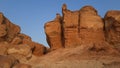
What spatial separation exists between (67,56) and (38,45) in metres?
12.3

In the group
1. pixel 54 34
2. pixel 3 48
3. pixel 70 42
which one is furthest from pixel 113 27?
pixel 3 48

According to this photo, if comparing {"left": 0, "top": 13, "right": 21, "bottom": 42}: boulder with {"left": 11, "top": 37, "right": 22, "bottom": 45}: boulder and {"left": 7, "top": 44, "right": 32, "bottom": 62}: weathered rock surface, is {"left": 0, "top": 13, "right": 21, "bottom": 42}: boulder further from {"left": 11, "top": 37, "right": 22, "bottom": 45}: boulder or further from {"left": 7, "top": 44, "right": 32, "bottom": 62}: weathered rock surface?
{"left": 7, "top": 44, "right": 32, "bottom": 62}: weathered rock surface

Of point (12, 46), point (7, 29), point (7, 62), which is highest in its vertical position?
point (7, 29)

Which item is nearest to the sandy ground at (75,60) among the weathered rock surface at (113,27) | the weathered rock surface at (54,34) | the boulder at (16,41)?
the weathered rock surface at (113,27)

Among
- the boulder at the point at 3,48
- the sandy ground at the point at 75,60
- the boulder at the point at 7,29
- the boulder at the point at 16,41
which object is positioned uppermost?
the boulder at the point at 7,29

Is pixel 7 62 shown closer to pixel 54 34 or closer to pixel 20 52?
pixel 20 52

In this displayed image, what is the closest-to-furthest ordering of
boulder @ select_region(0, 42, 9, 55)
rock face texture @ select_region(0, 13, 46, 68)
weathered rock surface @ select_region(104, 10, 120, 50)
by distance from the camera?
rock face texture @ select_region(0, 13, 46, 68), boulder @ select_region(0, 42, 9, 55), weathered rock surface @ select_region(104, 10, 120, 50)

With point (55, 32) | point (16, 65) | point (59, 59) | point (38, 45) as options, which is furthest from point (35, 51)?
point (16, 65)

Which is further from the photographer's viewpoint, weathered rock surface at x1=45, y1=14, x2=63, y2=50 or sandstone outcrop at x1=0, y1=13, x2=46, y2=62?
weathered rock surface at x1=45, y1=14, x2=63, y2=50

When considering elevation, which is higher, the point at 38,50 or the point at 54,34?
the point at 54,34

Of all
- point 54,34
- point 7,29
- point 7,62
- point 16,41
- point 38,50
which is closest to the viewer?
point 7,62

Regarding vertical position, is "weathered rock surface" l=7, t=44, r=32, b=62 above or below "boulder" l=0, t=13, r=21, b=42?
below

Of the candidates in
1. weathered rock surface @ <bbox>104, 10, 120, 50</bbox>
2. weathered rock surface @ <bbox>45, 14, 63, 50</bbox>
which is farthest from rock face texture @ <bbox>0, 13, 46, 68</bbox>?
weathered rock surface @ <bbox>104, 10, 120, 50</bbox>

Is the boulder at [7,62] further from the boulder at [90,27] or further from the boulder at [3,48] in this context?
the boulder at [90,27]
